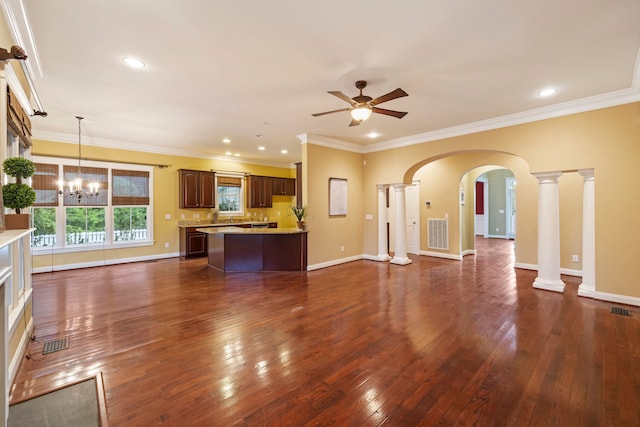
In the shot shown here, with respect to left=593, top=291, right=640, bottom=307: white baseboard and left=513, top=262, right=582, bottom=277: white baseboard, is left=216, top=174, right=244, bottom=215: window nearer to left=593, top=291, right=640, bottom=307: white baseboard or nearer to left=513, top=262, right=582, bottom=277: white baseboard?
left=513, top=262, right=582, bottom=277: white baseboard

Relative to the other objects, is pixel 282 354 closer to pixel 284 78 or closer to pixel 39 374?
pixel 39 374

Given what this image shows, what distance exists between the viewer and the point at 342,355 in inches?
102

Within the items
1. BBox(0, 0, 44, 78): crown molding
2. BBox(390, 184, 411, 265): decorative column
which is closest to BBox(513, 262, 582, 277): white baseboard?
BBox(390, 184, 411, 265): decorative column

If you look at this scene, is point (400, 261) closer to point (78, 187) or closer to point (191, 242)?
point (191, 242)

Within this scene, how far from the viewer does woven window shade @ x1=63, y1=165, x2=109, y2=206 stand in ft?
19.5

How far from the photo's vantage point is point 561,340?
9.29ft

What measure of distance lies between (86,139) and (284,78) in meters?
5.41

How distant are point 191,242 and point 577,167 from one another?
7920mm

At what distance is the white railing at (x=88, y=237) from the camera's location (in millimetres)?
5680

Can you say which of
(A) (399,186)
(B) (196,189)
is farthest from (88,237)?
(A) (399,186)

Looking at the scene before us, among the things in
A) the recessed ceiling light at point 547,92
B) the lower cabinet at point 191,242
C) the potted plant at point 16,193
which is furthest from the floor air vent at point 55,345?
the recessed ceiling light at point 547,92

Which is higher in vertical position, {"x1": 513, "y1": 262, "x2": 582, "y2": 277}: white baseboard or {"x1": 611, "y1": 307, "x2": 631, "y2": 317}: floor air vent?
{"x1": 513, "y1": 262, "x2": 582, "y2": 277}: white baseboard

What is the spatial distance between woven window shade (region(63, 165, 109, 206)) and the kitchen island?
2.63 meters

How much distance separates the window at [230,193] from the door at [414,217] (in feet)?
16.7
